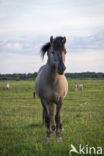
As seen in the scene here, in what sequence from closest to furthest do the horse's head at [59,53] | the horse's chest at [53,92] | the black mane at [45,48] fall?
1. the horse's head at [59,53]
2. the horse's chest at [53,92]
3. the black mane at [45,48]

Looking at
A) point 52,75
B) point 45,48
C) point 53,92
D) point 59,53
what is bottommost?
point 53,92

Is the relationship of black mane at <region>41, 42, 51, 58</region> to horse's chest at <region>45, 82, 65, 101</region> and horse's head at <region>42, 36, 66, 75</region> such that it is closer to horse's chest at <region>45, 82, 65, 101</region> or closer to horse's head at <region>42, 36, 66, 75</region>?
horse's head at <region>42, 36, 66, 75</region>

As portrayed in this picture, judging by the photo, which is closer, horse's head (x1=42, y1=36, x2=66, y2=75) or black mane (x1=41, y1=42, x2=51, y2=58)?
horse's head (x1=42, y1=36, x2=66, y2=75)

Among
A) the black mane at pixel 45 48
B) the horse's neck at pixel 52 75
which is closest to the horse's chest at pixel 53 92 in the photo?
the horse's neck at pixel 52 75

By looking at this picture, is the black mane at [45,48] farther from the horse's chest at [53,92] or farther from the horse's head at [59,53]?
the horse's chest at [53,92]

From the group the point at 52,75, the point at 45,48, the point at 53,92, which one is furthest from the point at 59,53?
the point at 45,48

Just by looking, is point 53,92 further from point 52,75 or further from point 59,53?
point 59,53

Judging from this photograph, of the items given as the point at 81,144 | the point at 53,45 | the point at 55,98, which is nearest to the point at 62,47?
the point at 53,45

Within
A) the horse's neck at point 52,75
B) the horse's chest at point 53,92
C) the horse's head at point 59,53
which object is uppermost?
the horse's head at point 59,53

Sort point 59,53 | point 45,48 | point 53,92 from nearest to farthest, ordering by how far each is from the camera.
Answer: point 59,53, point 53,92, point 45,48

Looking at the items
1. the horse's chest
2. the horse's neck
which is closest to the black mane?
the horse's neck

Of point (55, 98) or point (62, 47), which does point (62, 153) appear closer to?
point (55, 98)

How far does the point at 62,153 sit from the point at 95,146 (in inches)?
35.4

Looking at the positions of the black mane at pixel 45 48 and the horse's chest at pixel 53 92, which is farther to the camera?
the black mane at pixel 45 48
